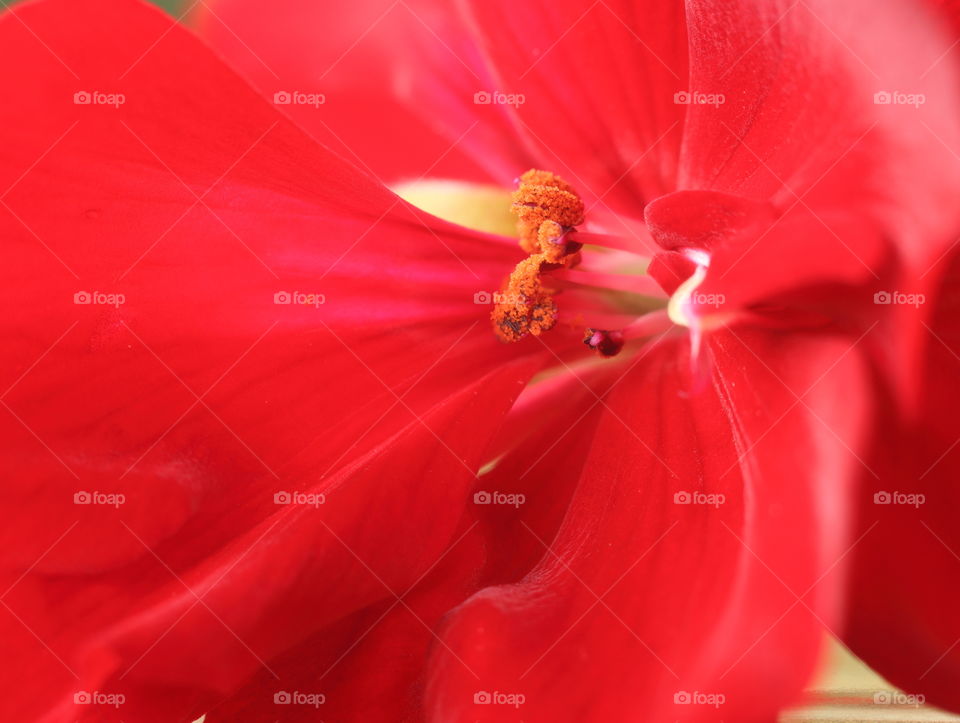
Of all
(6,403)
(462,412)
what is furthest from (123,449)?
(462,412)

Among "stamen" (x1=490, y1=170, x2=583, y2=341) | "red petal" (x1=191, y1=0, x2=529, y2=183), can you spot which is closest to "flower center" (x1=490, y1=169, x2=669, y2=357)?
"stamen" (x1=490, y1=170, x2=583, y2=341)

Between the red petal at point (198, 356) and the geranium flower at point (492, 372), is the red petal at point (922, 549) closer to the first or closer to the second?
the geranium flower at point (492, 372)

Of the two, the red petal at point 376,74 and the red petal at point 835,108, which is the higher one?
the red petal at point 376,74

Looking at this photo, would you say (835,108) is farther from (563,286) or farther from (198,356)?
(198,356)

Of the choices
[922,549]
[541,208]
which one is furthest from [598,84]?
[922,549]

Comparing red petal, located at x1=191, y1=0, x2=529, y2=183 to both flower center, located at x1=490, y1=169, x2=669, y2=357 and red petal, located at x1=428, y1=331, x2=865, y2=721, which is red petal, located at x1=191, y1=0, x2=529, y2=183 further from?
red petal, located at x1=428, y1=331, x2=865, y2=721

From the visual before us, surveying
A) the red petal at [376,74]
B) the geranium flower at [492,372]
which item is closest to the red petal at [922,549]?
the geranium flower at [492,372]

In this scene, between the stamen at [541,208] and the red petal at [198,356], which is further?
the stamen at [541,208]

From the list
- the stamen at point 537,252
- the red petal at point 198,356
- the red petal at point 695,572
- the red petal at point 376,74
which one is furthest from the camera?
the red petal at point 376,74

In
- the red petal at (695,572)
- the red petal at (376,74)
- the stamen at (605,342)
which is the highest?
the red petal at (376,74)
